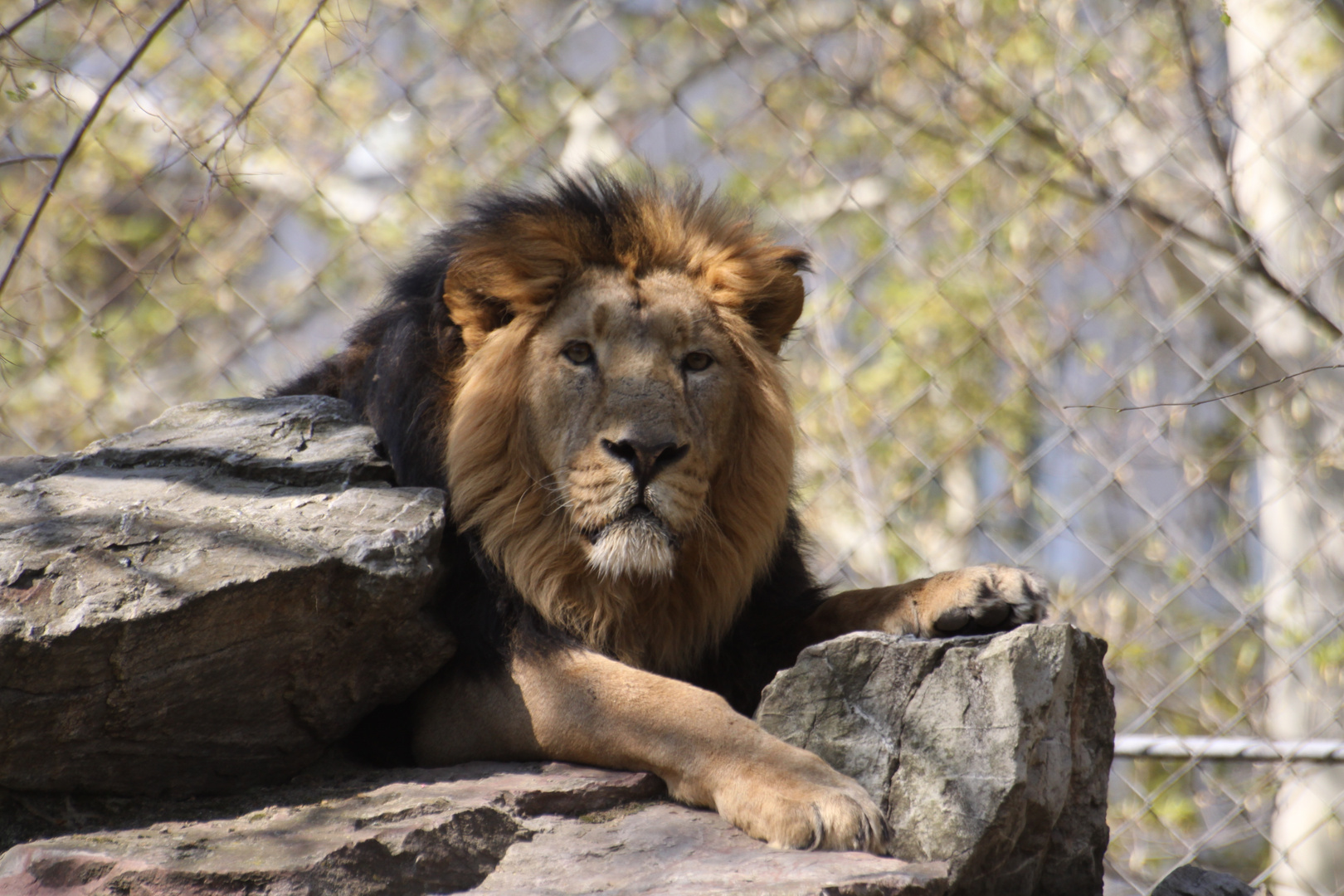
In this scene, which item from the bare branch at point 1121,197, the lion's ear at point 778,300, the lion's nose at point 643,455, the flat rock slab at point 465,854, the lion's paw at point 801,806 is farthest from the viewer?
the bare branch at point 1121,197

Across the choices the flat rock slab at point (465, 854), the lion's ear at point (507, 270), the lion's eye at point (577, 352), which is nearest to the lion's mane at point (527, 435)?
the lion's ear at point (507, 270)

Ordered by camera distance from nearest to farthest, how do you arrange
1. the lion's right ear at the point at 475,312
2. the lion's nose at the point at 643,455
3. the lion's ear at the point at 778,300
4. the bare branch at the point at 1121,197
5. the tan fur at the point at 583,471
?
the lion's nose at the point at 643,455
the tan fur at the point at 583,471
the lion's right ear at the point at 475,312
the lion's ear at the point at 778,300
the bare branch at the point at 1121,197

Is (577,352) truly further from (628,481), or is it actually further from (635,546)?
(635,546)

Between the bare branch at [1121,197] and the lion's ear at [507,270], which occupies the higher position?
the bare branch at [1121,197]

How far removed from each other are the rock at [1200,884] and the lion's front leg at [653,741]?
0.78 m

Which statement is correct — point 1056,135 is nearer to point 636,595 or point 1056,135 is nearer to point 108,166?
point 636,595

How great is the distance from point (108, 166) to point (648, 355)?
4500 mm

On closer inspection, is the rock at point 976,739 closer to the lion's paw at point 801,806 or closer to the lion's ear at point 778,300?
the lion's paw at point 801,806

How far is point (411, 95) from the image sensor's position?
431cm

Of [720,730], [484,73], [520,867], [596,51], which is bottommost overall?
[520,867]

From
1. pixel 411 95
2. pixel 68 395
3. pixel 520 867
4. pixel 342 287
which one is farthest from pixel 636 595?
pixel 342 287

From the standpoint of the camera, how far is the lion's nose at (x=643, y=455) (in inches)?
96.7

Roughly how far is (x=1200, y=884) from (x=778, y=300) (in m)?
1.50

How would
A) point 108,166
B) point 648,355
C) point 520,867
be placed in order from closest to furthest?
point 520,867
point 648,355
point 108,166
